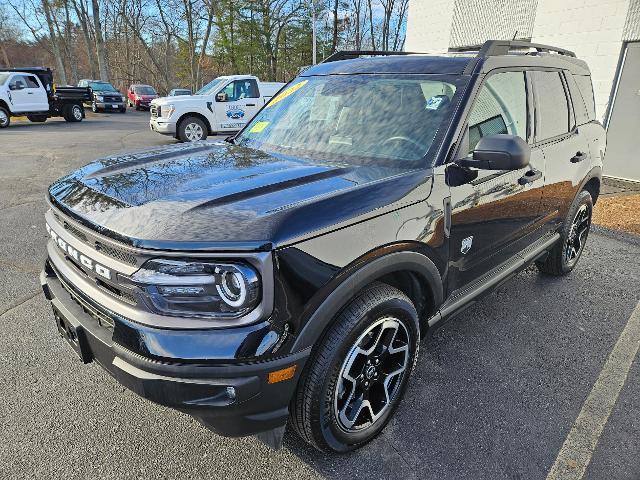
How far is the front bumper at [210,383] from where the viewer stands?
1603 millimetres

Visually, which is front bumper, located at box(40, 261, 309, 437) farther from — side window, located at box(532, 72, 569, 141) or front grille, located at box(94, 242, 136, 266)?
side window, located at box(532, 72, 569, 141)

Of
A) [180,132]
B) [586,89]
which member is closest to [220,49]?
[180,132]

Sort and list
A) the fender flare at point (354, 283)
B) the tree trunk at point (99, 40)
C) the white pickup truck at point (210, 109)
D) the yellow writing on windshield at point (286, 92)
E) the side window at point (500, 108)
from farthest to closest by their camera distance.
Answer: the tree trunk at point (99, 40) → the white pickup truck at point (210, 109) → the yellow writing on windshield at point (286, 92) → the side window at point (500, 108) → the fender flare at point (354, 283)

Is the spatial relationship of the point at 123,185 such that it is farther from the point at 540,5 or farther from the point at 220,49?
the point at 220,49

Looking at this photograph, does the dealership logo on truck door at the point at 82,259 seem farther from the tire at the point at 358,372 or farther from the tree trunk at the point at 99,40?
the tree trunk at the point at 99,40

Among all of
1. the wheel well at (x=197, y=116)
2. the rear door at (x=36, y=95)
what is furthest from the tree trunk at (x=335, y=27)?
the wheel well at (x=197, y=116)

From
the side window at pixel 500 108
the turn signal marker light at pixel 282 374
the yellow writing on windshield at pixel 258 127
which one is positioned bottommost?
the turn signal marker light at pixel 282 374

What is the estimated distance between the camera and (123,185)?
6.91ft

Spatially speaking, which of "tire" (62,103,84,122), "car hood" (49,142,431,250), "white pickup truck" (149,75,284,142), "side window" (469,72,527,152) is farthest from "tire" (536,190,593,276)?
"tire" (62,103,84,122)

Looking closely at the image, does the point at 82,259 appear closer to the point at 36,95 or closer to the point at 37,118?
the point at 36,95

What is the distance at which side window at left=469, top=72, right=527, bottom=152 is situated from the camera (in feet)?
8.52

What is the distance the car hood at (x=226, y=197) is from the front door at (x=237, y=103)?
10.6m

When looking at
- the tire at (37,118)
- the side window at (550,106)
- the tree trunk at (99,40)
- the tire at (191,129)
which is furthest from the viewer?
the tree trunk at (99,40)

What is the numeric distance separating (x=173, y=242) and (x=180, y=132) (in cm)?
1175
